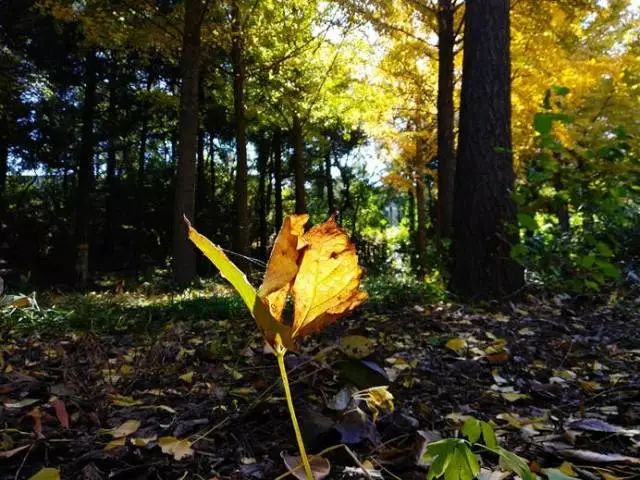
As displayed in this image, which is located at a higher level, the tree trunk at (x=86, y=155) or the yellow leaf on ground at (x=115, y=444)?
the tree trunk at (x=86, y=155)

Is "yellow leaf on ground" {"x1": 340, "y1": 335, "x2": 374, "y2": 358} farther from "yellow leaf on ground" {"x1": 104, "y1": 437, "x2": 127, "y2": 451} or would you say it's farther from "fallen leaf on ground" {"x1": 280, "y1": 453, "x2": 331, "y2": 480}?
"yellow leaf on ground" {"x1": 104, "y1": 437, "x2": 127, "y2": 451}

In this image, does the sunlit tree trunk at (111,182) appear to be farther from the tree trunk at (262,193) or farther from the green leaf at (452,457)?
the green leaf at (452,457)

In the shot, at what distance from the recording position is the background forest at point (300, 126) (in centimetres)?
384

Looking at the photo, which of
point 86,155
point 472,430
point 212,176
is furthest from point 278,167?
point 472,430

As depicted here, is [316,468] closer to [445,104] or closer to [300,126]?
[445,104]

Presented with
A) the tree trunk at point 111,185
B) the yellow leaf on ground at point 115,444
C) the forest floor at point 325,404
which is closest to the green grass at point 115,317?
the forest floor at point 325,404

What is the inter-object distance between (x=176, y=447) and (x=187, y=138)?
296 inches

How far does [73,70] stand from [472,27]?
45.6 feet

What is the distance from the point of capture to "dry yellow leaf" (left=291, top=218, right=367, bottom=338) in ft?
1.95

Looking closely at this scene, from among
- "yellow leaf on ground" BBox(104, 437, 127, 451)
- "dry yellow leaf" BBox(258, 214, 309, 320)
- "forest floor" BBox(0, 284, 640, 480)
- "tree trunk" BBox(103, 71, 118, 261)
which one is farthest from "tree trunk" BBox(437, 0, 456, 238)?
"tree trunk" BBox(103, 71, 118, 261)

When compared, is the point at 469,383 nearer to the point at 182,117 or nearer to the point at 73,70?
the point at 182,117

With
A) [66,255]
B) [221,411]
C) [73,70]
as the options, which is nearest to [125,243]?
[66,255]

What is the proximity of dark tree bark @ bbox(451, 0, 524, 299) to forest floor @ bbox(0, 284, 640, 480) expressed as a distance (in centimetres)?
140

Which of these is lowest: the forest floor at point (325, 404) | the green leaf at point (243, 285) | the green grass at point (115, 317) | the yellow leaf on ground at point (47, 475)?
the green grass at point (115, 317)
